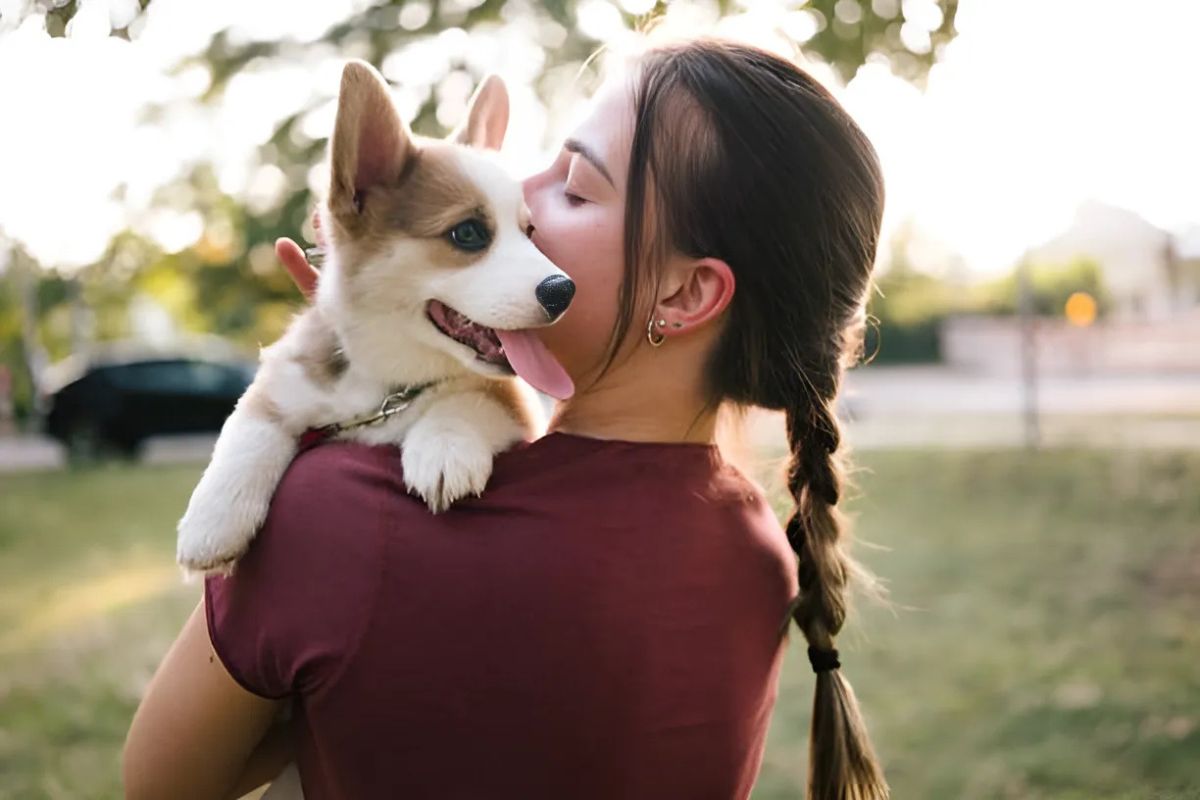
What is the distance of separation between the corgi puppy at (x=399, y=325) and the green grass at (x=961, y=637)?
917 millimetres

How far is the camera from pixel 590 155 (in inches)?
65.2

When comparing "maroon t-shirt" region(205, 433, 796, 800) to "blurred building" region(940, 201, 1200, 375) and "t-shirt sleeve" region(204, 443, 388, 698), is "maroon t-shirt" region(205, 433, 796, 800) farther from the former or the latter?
"blurred building" region(940, 201, 1200, 375)

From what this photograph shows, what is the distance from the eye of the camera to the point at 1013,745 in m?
4.44

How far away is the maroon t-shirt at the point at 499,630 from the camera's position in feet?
4.25

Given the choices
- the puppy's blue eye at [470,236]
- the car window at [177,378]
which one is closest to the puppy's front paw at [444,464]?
the puppy's blue eye at [470,236]

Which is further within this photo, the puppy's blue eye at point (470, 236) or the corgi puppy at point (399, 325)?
the puppy's blue eye at point (470, 236)

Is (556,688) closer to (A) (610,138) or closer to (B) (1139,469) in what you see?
(A) (610,138)

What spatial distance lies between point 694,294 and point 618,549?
1.39 feet

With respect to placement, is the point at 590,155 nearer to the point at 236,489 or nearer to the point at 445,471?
the point at 445,471

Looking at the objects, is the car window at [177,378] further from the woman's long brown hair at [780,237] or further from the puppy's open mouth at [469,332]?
the woman's long brown hair at [780,237]

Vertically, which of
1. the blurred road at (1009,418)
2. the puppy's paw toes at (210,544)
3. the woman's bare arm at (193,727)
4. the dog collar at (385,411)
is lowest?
the blurred road at (1009,418)

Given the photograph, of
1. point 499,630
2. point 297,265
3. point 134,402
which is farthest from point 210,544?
point 134,402

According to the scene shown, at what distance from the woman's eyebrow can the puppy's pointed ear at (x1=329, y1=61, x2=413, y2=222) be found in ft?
1.10

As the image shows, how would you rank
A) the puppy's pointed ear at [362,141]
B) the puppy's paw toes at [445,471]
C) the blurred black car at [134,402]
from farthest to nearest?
the blurred black car at [134,402] < the puppy's pointed ear at [362,141] < the puppy's paw toes at [445,471]
